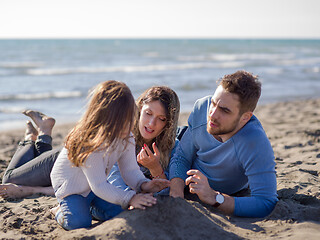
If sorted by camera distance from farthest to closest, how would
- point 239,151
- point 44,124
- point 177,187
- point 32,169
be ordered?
point 44,124 < point 32,169 < point 177,187 < point 239,151

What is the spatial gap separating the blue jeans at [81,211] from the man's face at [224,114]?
109 cm

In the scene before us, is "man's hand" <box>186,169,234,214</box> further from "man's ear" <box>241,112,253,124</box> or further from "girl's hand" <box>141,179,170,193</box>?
"man's ear" <box>241,112,253,124</box>

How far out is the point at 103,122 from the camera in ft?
8.98

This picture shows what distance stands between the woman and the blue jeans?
301mm

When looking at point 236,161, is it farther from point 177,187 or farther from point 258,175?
point 177,187

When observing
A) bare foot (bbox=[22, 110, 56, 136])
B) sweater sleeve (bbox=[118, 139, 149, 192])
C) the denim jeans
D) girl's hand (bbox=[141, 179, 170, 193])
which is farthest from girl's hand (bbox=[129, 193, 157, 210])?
bare foot (bbox=[22, 110, 56, 136])

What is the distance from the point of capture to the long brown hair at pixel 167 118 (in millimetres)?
3646

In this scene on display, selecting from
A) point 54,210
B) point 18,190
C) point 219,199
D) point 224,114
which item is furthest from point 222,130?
point 18,190

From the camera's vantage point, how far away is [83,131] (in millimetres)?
2770

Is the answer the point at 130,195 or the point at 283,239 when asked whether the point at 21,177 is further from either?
the point at 283,239

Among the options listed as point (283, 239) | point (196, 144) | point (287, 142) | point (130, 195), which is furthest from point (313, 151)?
point (130, 195)

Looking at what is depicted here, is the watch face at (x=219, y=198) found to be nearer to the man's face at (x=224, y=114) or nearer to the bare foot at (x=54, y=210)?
the man's face at (x=224, y=114)

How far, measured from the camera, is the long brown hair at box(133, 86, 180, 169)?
3646mm

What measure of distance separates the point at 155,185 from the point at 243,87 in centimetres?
108
